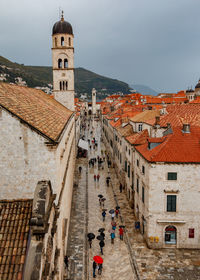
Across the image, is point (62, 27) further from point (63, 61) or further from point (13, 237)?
point (13, 237)

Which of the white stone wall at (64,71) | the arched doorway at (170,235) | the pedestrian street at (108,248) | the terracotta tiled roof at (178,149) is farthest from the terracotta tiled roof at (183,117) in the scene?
the white stone wall at (64,71)

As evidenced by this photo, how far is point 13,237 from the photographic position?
29.3 ft

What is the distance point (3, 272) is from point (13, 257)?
0.59 meters

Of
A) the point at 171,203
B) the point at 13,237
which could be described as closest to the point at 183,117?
the point at 171,203

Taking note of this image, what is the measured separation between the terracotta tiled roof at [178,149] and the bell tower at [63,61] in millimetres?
23660

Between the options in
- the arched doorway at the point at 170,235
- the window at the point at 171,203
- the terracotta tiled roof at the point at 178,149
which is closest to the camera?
the terracotta tiled roof at the point at 178,149

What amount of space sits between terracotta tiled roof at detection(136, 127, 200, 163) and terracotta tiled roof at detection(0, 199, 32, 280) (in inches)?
455

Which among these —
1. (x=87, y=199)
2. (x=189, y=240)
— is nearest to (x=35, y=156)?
(x=189, y=240)

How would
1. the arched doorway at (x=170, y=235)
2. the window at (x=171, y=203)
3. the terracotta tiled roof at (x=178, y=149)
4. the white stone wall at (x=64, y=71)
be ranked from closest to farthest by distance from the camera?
the terracotta tiled roof at (x=178, y=149) → the window at (x=171, y=203) → the arched doorway at (x=170, y=235) → the white stone wall at (x=64, y=71)

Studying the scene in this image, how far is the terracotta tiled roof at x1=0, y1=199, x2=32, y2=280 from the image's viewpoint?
7.77 m

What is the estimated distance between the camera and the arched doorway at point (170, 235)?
1966cm

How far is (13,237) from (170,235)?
14848mm

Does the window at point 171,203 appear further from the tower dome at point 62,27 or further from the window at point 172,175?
the tower dome at point 62,27

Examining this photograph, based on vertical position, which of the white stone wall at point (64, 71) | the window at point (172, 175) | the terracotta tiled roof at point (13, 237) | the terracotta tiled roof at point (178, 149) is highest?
the white stone wall at point (64, 71)
